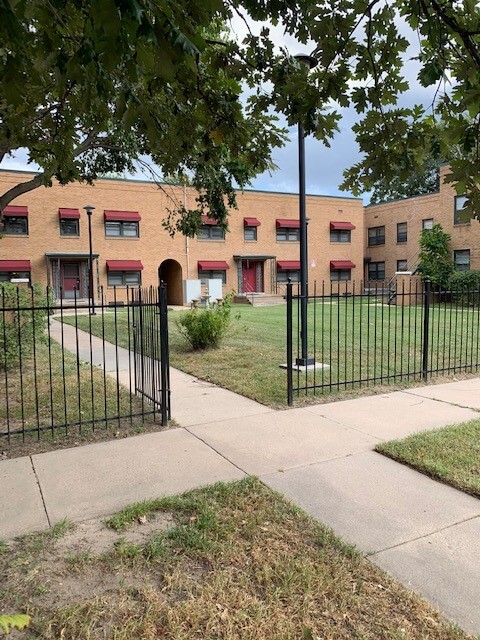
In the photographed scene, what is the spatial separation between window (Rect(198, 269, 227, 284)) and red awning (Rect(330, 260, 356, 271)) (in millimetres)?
9142

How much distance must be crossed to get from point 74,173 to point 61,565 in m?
3.93

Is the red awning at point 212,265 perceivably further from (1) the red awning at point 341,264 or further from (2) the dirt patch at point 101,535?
(2) the dirt patch at point 101,535

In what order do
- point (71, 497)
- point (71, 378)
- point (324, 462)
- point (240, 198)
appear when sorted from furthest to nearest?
point (240, 198) → point (71, 378) → point (324, 462) → point (71, 497)

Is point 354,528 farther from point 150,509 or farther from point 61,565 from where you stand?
point 61,565

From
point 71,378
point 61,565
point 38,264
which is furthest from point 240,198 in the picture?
point 61,565

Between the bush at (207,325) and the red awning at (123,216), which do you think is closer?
the bush at (207,325)

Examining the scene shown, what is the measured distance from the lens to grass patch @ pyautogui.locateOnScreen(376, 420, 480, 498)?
3.87 m

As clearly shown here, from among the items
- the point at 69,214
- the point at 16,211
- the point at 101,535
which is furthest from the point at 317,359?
the point at 16,211

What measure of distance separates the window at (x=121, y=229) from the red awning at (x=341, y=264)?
51.3 ft

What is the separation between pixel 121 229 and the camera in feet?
101

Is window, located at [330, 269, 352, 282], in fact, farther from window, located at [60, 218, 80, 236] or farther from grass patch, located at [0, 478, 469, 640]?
grass patch, located at [0, 478, 469, 640]

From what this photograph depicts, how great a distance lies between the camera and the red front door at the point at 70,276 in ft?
97.6

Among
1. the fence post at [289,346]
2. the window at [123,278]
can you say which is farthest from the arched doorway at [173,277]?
the fence post at [289,346]

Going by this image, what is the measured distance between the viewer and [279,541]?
9.74 ft
